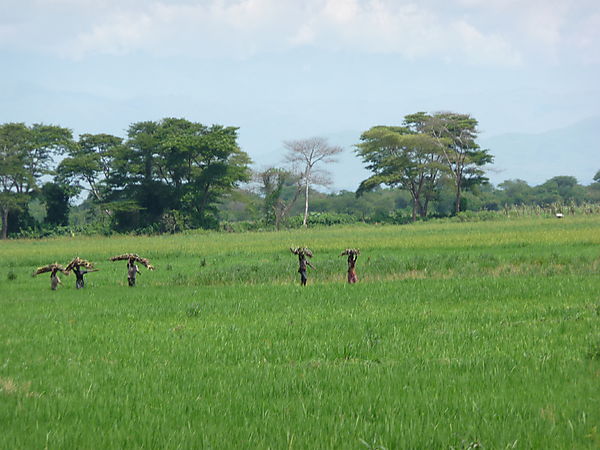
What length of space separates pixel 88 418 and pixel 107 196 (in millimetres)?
60166

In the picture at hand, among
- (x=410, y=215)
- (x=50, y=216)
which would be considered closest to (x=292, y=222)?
(x=410, y=215)

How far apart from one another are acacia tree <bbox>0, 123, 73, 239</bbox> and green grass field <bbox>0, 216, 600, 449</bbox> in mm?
46680

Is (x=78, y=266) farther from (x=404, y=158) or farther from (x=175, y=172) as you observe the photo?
(x=404, y=158)

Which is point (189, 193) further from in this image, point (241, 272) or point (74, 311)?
point (74, 311)

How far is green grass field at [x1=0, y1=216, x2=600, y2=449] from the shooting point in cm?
518

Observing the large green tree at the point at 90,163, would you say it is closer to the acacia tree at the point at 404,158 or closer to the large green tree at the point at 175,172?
the large green tree at the point at 175,172

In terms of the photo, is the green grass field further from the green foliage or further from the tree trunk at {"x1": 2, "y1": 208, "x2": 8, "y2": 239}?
the green foliage

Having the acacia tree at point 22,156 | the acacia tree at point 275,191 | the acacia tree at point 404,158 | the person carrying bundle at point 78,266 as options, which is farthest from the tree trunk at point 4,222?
the person carrying bundle at point 78,266

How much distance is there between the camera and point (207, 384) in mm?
6707

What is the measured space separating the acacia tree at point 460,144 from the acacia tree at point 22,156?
128ft

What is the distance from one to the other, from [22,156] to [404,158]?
38488 millimetres

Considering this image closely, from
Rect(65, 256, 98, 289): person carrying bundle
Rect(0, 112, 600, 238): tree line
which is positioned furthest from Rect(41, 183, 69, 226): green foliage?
Rect(65, 256, 98, 289): person carrying bundle

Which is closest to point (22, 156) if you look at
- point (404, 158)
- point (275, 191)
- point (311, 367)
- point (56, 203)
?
point (56, 203)

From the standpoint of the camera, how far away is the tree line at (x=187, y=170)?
195ft
